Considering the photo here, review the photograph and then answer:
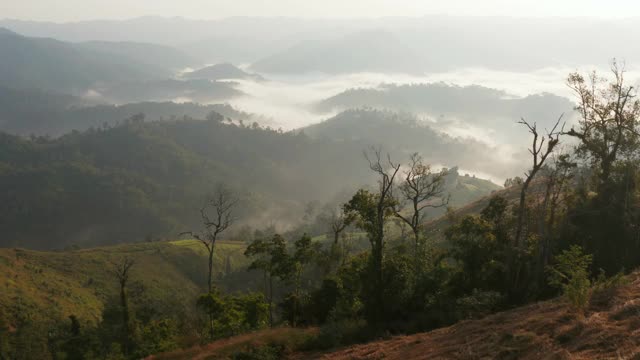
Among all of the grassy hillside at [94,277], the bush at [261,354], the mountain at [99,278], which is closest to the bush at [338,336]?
the bush at [261,354]

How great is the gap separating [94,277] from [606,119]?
109118mm

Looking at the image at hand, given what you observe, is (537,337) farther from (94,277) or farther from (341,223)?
(94,277)

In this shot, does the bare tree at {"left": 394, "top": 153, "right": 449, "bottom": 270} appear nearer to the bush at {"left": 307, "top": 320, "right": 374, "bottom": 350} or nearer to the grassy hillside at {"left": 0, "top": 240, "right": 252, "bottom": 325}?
the bush at {"left": 307, "top": 320, "right": 374, "bottom": 350}

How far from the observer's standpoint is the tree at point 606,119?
31000 millimetres

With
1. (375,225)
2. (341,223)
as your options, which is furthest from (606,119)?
(341,223)

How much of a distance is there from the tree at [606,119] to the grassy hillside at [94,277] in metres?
77.0

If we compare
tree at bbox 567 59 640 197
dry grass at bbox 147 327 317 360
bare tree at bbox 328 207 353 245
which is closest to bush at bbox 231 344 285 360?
dry grass at bbox 147 327 317 360

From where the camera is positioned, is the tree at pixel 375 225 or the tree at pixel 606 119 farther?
the tree at pixel 606 119

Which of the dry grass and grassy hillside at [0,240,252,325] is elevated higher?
the dry grass

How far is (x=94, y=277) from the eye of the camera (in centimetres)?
11375

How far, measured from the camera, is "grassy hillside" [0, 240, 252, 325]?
8512 cm

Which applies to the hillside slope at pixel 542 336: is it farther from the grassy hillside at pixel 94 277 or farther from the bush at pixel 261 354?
the grassy hillside at pixel 94 277

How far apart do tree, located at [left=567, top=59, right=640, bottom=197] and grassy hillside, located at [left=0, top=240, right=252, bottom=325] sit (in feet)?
253

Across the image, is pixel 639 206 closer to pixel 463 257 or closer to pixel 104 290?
pixel 463 257
